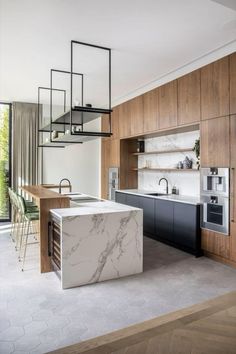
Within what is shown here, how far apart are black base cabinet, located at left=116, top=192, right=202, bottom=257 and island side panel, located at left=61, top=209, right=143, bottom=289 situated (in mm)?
1071

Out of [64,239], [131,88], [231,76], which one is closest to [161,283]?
[64,239]

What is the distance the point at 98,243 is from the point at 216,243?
69.4 inches

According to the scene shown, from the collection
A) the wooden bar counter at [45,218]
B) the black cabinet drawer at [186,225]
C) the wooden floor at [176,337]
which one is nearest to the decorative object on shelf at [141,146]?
the black cabinet drawer at [186,225]

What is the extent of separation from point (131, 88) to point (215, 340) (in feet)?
16.3

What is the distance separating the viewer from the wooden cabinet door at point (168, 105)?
4723 millimetres

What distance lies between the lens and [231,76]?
3.67 metres

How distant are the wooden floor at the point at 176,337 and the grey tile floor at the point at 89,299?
0.55 ft

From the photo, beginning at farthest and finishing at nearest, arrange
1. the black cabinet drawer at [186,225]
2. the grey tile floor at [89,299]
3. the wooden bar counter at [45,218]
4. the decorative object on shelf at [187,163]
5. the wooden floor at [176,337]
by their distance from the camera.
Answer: the decorative object on shelf at [187,163], the black cabinet drawer at [186,225], the wooden bar counter at [45,218], the grey tile floor at [89,299], the wooden floor at [176,337]

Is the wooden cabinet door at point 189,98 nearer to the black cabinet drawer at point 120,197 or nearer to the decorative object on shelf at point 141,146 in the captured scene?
the decorative object on shelf at point 141,146

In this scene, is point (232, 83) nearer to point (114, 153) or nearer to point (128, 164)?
point (128, 164)

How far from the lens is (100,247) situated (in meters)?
3.27

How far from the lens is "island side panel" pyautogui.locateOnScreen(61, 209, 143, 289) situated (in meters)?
3.11

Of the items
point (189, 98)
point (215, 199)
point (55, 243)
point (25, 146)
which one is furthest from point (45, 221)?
point (25, 146)

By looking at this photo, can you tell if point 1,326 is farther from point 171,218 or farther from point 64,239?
point 171,218
